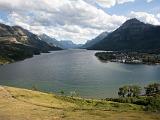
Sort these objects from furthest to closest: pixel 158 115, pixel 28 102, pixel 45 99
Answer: pixel 45 99 → pixel 28 102 → pixel 158 115

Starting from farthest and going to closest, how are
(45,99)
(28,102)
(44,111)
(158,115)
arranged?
(45,99), (28,102), (44,111), (158,115)

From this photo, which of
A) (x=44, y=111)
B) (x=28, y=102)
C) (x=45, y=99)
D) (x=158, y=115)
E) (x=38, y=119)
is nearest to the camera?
(x=38, y=119)

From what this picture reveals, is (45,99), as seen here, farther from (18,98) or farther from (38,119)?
(38,119)

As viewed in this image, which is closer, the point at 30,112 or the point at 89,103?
the point at 30,112

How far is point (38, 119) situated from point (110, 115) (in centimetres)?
1877

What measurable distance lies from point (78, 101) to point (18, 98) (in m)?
24.0

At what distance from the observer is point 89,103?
124m

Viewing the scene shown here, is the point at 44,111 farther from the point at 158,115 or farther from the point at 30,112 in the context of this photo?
the point at 158,115

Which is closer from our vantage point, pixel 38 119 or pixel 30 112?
pixel 38 119

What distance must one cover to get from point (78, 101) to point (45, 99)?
13.2 metres

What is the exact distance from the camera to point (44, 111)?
9094 cm

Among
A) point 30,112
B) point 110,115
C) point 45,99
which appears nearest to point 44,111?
point 30,112

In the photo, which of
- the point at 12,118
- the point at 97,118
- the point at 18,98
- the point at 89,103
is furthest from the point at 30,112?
the point at 89,103

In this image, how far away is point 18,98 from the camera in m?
114
